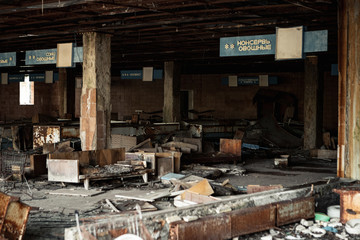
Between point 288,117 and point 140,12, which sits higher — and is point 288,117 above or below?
below

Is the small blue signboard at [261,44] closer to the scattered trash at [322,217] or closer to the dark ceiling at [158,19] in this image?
the dark ceiling at [158,19]

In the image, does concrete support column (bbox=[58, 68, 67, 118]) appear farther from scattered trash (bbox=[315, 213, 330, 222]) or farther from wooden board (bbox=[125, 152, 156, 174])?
scattered trash (bbox=[315, 213, 330, 222])

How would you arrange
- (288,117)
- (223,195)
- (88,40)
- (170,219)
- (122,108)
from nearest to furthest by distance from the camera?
1. (170,219)
2. (223,195)
3. (88,40)
4. (288,117)
5. (122,108)

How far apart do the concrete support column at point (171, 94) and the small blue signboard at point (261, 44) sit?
9.42m

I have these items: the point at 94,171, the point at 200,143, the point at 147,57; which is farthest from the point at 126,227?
the point at 147,57

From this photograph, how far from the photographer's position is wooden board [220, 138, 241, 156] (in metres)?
14.9

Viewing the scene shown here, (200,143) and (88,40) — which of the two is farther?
(200,143)

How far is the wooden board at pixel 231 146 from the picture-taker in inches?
585

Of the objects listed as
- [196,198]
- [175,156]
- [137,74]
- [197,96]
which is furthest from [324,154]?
[197,96]

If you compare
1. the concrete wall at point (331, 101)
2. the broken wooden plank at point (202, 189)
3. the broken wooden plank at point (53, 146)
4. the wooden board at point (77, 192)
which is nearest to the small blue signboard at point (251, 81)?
the concrete wall at point (331, 101)

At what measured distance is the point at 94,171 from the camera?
426 inches

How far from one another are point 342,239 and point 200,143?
28.0 feet

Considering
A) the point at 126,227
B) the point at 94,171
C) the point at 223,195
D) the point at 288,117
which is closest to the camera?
the point at 126,227

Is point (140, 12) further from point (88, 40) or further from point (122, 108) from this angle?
point (122, 108)
